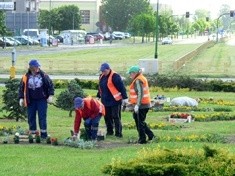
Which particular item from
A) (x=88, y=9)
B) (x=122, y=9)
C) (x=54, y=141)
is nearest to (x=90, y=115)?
(x=54, y=141)

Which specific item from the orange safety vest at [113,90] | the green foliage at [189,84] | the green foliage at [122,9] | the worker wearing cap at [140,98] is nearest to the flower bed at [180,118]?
the orange safety vest at [113,90]

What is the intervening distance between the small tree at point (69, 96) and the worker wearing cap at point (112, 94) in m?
5.91

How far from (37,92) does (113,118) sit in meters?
1.95

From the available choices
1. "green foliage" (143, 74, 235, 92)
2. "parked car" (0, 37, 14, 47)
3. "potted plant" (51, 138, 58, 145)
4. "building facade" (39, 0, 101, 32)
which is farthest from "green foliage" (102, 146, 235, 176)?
"building facade" (39, 0, 101, 32)

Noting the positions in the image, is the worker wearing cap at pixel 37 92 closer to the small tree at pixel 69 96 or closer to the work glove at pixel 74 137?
the work glove at pixel 74 137

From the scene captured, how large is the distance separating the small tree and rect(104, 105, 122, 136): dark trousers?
Result: 584 centimetres

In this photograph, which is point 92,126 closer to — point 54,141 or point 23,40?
point 54,141

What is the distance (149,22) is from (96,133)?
10304 cm

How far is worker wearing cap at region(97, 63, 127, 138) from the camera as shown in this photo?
647 inches

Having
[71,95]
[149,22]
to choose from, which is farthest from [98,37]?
[71,95]

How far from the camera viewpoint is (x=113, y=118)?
1652 cm

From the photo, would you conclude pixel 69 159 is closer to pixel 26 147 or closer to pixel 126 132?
pixel 26 147

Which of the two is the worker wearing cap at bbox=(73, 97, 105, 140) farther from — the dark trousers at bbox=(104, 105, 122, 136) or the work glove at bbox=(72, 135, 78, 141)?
the dark trousers at bbox=(104, 105, 122, 136)

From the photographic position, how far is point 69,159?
12.5m
